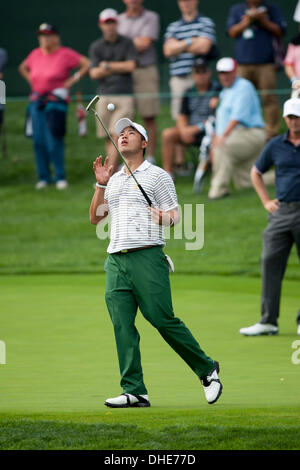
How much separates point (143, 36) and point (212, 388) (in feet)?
38.2

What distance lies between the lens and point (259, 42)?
16828 mm

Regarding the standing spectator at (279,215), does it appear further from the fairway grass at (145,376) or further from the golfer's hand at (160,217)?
the golfer's hand at (160,217)

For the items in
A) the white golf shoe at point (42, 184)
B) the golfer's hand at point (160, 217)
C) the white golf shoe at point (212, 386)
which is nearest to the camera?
the golfer's hand at point (160, 217)

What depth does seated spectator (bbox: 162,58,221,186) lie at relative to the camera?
16.8 m

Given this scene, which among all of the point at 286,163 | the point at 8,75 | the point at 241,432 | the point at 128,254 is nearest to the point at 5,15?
the point at 8,75

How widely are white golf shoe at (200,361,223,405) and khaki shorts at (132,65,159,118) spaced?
36.2 feet

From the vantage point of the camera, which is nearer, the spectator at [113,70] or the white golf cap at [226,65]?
the white golf cap at [226,65]

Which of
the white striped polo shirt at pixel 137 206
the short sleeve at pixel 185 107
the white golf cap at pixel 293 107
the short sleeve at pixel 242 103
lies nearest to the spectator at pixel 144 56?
the short sleeve at pixel 185 107

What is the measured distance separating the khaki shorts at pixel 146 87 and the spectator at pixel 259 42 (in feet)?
4.94

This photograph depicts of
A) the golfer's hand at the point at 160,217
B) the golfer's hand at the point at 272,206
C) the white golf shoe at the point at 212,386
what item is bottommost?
the white golf shoe at the point at 212,386

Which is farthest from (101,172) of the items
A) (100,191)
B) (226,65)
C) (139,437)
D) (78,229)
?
(78,229)

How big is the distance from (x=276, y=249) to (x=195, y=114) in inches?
302

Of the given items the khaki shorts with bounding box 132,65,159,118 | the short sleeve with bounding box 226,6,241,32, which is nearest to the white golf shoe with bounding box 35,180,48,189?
the khaki shorts with bounding box 132,65,159,118

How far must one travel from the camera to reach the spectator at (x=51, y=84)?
1705 cm
